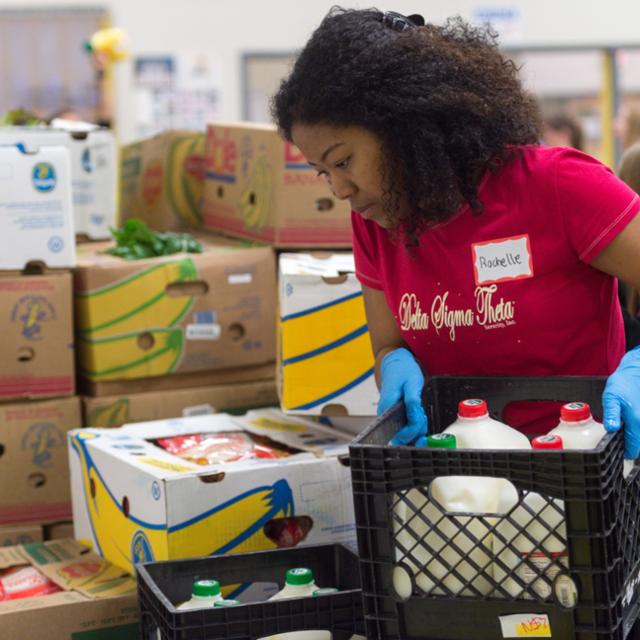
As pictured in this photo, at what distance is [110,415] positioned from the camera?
9.61ft

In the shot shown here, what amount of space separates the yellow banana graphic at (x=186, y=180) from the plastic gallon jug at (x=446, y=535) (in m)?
2.28

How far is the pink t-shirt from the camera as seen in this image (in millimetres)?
1648

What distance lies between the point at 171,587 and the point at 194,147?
1.87 metres

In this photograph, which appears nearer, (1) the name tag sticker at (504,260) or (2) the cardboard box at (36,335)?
(1) the name tag sticker at (504,260)

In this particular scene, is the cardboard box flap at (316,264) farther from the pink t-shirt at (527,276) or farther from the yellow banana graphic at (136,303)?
the pink t-shirt at (527,276)

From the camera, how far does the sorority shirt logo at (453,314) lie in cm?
171

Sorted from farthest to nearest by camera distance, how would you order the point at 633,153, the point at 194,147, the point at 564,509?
1. the point at 194,147
2. the point at 633,153
3. the point at 564,509

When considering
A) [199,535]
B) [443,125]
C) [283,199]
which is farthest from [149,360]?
[443,125]

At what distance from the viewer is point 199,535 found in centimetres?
219

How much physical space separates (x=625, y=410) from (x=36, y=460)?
1.77 metres

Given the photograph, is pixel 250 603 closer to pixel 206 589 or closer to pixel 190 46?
pixel 206 589

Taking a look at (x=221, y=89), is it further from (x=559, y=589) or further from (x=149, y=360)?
(x=559, y=589)

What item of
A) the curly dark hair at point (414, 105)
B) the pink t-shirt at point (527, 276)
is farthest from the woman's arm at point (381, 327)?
the curly dark hair at point (414, 105)

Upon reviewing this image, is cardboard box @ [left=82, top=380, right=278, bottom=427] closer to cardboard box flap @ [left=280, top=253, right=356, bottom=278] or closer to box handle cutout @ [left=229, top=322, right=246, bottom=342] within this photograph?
box handle cutout @ [left=229, top=322, right=246, bottom=342]
